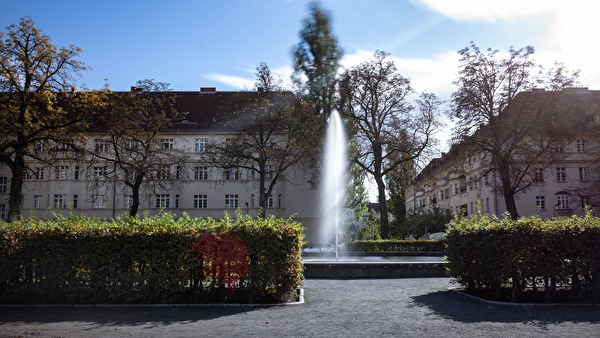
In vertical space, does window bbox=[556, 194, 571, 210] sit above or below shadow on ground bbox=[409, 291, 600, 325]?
above

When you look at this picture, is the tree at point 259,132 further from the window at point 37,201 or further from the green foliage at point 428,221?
the window at point 37,201

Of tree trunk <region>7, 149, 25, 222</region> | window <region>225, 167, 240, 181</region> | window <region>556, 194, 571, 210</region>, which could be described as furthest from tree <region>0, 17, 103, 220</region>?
window <region>556, 194, 571, 210</region>

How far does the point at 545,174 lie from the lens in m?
59.3

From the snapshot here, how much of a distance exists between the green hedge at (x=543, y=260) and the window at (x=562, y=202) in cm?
5072

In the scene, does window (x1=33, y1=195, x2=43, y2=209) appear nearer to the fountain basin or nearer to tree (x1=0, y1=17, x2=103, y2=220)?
tree (x1=0, y1=17, x2=103, y2=220)

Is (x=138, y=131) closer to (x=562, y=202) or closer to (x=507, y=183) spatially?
(x=507, y=183)

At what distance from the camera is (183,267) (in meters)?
12.4

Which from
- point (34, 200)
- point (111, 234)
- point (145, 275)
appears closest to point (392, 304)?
point (145, 275)

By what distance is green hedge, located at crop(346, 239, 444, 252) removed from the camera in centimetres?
3888

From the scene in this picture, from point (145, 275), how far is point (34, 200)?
59.2m

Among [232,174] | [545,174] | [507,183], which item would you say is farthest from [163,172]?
[545,174]

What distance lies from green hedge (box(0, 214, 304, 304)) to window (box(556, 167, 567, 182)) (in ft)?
186

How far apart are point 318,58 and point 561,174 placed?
65386 mm

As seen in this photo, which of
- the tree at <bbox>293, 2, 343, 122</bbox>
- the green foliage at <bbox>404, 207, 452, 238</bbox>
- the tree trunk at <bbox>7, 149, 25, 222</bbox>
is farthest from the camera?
the green foliage at <bbox>404, 207, 452, 238</bbox>
